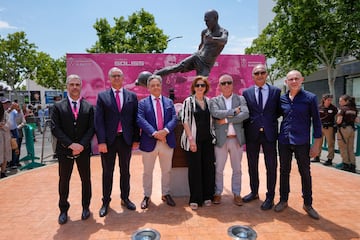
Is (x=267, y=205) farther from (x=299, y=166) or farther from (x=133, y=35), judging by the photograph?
(x=133, y=35)

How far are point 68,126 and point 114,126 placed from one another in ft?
1.81

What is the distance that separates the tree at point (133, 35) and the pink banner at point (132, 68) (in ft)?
39.1

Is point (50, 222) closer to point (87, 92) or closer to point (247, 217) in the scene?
point (247, 217)

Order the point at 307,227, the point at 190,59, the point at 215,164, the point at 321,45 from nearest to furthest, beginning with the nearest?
the point at 307,227 < the point at 215,164 < the point at 190,59 < the point at 321,45

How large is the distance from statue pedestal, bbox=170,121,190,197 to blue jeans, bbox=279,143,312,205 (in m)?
1.43

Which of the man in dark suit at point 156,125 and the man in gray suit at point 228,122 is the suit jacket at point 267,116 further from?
the man in dark suit at point 156,125

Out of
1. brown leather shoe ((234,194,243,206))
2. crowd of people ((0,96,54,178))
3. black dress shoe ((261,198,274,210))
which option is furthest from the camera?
crowd of people ((0,96,54,178))

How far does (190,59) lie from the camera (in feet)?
15.3

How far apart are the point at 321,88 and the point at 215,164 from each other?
23.8m

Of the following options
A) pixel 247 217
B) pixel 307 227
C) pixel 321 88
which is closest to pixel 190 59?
pixel 247 217

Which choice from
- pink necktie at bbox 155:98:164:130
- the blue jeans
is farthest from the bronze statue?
the blue jeans

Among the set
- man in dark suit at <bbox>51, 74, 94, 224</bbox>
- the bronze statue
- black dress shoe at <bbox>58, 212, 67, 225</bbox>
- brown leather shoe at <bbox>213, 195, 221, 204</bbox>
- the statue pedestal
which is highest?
the bronze statue

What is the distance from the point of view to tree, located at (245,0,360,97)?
43.6 ft

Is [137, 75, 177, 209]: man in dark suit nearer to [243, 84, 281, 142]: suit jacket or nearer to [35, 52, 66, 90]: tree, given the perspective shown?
[243, 84, 281, 142]: suit jacket
